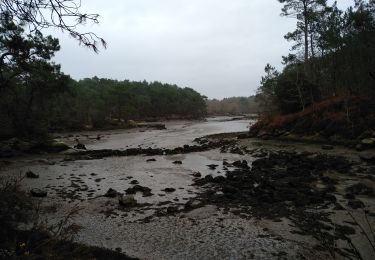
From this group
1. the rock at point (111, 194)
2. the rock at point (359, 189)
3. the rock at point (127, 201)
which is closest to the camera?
the rock at point (127, 201)

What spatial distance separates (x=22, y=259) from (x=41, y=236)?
2138mm

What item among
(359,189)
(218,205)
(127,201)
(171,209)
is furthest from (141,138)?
(359,189)

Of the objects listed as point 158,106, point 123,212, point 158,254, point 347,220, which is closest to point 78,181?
point 123,212

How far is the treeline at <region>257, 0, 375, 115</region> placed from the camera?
95.3ft

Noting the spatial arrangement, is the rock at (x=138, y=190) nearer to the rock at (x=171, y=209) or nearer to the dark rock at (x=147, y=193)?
the dark rock at (x=147, y=193)

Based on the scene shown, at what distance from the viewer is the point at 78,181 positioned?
16328mm

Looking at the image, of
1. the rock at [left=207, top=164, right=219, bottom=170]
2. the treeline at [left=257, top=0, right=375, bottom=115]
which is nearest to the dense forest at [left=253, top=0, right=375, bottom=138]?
the treeline at [left=257, top=0, right=375, bottom=115]

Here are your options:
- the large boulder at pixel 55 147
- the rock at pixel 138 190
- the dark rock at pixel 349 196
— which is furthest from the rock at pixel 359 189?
the large boulder at pixel 55 147

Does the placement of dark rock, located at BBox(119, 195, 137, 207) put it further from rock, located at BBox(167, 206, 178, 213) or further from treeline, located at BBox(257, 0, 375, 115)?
treeline, located at BBox(257, 0, 375, 115)

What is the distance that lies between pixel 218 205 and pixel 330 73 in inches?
1246

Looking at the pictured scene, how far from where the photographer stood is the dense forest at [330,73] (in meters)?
27.4

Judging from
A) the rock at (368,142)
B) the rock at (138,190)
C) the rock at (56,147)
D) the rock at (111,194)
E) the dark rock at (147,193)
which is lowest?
the dark rock at (147,193)

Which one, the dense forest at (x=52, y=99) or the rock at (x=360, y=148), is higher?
the dense forest at (x=52, y=99)

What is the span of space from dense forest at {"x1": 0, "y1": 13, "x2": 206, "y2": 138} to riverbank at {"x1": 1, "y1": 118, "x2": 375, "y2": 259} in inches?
166
